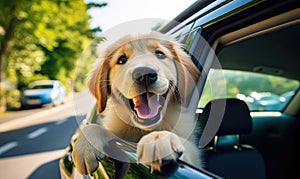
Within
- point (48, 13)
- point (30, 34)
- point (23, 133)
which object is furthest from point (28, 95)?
point (23, 133)

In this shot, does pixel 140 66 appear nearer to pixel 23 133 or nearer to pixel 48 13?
pixel 23 133

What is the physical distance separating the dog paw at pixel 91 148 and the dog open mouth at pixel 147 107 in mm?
230

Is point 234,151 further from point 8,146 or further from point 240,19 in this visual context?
point 8,146

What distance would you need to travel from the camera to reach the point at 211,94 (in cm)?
154

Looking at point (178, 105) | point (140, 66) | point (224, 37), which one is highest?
point (224, 37)

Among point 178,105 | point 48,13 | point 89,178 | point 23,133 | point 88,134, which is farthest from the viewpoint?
point 48,13

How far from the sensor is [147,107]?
1166 mm

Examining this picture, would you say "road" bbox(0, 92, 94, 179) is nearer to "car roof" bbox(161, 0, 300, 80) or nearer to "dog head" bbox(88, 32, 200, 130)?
"dog head" bbox(88, 32, 200, 130)

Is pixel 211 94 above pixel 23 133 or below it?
above

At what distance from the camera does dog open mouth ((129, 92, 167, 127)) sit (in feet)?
3.79

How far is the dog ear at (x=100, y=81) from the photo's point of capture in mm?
1225

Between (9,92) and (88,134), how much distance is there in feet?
64.4

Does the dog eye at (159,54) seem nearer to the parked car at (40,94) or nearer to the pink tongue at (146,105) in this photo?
the pink tongue at (146,105)

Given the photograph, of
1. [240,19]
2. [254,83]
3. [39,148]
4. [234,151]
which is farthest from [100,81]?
[39,148]
